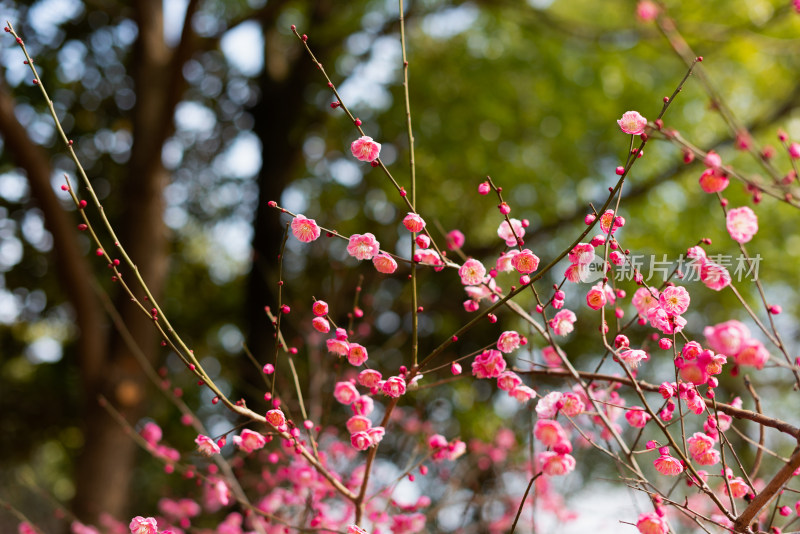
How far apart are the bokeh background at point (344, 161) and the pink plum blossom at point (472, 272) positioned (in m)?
2.51

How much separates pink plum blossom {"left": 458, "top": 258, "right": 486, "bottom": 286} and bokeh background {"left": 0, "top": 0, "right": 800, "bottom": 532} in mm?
2506

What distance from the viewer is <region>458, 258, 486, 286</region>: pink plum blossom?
4.74 ft

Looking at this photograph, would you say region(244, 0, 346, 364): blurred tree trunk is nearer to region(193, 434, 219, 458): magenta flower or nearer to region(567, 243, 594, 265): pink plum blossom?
region(193, 434, 219, 458): magenta flower

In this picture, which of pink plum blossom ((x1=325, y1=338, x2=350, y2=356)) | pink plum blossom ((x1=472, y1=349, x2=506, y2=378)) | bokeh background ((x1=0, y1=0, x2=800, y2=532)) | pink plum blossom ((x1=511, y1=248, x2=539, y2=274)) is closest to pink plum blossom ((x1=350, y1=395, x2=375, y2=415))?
pink plum blossom ((x1=325, y1=338, x2=350, y2=356))

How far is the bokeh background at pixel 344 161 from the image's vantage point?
14.4 ft

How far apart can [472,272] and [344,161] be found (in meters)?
4.49

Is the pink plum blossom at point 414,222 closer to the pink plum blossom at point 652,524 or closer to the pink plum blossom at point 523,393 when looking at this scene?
the pink plum blossom at point 523,393

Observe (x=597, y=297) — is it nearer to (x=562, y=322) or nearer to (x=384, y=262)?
(x=562, y=322)

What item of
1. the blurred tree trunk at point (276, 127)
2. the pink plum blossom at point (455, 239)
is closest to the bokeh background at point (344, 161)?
the blurred tree trunk at point (276, 127)

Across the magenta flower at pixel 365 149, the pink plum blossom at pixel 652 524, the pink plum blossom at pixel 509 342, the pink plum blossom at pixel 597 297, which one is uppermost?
the magenta flower at pixel 365 149

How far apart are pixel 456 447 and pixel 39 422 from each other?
557 centimetres

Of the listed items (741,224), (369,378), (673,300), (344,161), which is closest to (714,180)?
(741,224)

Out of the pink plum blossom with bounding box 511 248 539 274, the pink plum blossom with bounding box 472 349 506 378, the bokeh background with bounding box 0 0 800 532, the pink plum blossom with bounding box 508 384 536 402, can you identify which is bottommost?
the bokeh background with bounding box 0 0 800 532

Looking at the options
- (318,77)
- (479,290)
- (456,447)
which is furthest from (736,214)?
(318,77)
